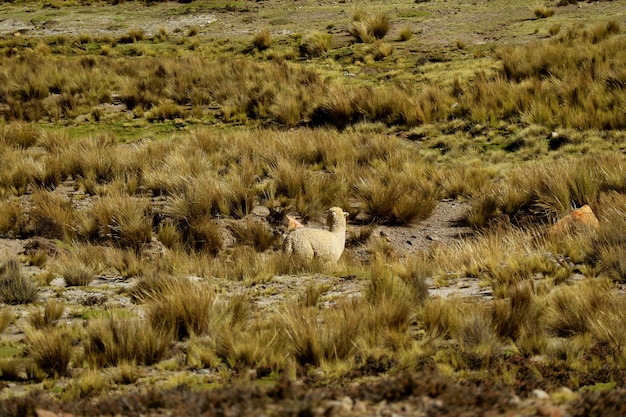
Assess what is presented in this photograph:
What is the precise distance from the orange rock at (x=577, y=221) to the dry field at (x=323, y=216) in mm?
70

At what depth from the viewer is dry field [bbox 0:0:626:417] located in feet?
15.2

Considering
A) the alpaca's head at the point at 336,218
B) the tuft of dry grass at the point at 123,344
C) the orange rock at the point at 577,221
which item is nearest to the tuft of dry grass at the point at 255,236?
the alpaca's head at the point at 336,218

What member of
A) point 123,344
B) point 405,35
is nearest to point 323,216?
point 123,344

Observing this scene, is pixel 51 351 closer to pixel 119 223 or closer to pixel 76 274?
pixel 76 274

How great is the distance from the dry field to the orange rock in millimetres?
70

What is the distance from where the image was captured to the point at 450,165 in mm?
12656

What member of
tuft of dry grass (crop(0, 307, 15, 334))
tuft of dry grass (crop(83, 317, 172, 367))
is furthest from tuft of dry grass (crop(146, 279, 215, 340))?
tuft of dry grass (crop(0, 307, 15, 334))

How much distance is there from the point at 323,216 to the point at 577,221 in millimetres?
3690

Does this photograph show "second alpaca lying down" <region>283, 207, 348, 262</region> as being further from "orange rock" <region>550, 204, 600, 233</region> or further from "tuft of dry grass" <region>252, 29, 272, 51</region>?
"tuft of dry grass" <region>252, 29, 272, 51</region>

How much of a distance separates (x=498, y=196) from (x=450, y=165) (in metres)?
2.38

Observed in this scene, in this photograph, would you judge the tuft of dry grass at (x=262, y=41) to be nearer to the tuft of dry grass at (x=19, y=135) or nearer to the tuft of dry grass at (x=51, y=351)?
the tuft of dry grass at (x=19, y=135)

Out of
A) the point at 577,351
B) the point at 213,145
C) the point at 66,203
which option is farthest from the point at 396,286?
the point at 213,145

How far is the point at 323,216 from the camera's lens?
10719mm

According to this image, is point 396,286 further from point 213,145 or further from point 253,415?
point 213,145
